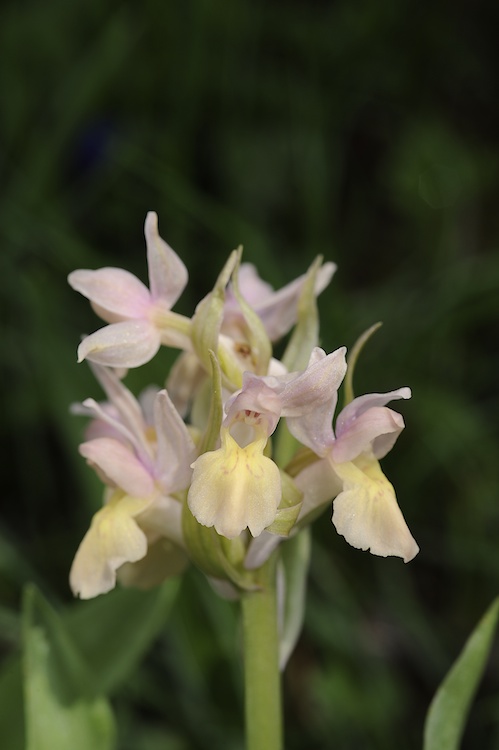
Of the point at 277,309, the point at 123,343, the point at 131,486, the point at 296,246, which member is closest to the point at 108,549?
the point at 131,486

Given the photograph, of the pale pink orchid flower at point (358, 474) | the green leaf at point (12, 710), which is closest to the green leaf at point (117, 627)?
the green leaf at point (12, 710)

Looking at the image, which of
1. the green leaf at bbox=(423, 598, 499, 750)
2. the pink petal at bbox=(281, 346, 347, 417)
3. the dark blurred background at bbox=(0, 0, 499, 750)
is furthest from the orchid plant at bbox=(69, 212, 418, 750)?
the dark blurred background at bbox=(0, 0, 499, 750)

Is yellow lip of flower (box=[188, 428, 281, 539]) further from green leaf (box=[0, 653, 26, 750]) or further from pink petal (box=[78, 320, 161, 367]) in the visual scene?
green leaf (box=[0, 653, 26, 750])

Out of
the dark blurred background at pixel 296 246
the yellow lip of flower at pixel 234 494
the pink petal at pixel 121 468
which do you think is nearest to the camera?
the yellow lip of flower at pixel 234 494

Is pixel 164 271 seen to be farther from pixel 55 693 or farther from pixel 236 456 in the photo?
pixel 55 693

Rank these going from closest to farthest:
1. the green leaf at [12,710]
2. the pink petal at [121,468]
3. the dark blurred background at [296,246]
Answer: the pink petal at [121,468] → the green leaf at [12,710] → the dark blurred background at [296,246]

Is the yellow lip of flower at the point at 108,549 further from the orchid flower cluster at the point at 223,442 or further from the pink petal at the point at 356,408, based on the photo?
the pink petal at the point at 356,408

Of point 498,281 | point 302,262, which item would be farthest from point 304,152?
point 498,281

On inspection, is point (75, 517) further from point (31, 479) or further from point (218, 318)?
point (218, 318)
